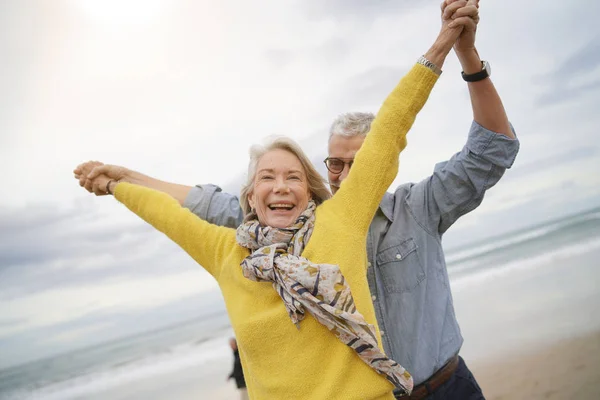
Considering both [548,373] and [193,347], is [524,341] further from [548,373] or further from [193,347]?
[193,347]

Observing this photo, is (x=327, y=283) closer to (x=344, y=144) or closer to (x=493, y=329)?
(x=344, y=144)

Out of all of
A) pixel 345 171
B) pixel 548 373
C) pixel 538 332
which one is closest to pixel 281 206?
pixel 345 171

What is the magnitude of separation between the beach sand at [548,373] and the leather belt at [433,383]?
378cm

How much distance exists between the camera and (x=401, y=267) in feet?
6.20

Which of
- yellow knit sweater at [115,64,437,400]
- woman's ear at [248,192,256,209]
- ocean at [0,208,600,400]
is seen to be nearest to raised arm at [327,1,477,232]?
yellow knit sweater at [115,64,437,400]

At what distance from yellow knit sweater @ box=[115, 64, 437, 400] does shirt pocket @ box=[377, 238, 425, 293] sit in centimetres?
37

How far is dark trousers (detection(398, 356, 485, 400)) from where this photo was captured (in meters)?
1.83

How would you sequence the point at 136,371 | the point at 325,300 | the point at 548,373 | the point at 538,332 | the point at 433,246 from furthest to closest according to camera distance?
the point at 136,371
the point at 538,332
the point at 548,373
the point at 433,246
the point at 325,300

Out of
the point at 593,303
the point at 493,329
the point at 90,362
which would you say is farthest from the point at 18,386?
the point at 593,303

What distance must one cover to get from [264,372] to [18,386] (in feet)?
63.0

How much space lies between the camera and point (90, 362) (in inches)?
719

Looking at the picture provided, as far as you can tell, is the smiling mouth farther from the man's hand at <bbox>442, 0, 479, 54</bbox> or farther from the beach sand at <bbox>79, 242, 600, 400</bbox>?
the beach sand at <bbox>79, 242, 600, 400</bbox>

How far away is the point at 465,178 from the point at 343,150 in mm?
558

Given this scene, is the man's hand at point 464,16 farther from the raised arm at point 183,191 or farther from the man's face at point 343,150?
the raised arm at point 183,191
